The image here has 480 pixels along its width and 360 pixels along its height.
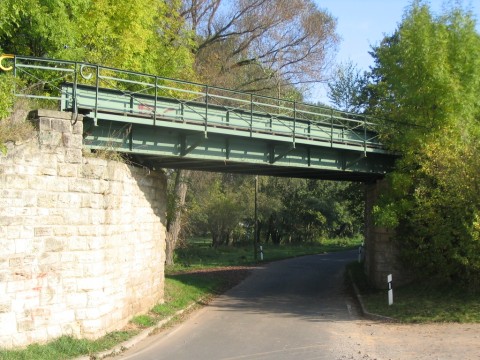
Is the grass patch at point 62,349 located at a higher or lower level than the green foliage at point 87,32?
lower

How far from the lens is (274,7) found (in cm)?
2773

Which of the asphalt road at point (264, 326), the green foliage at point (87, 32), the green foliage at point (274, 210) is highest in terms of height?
the green foliage at point (87, 32)

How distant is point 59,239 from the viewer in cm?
1162

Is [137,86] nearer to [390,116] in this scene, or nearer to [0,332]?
[390,116]

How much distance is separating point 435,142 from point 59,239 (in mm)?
12290

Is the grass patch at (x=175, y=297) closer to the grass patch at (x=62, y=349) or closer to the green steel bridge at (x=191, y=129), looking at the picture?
the grass patch at (x=62, y=349)

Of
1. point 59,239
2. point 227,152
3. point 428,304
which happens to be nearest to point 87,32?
point 227,152

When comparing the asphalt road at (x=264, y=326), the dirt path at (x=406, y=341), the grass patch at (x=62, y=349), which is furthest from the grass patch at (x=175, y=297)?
the dirt path at (x=406, y=341)

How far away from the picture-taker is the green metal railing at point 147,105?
1307cm

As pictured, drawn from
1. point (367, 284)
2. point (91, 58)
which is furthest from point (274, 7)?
point (367, 284)

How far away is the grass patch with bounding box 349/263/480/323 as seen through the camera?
14.9m

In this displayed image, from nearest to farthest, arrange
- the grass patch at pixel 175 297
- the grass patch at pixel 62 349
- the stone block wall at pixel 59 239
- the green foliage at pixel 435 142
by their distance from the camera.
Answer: the grass patch at pixel 62 349 < the grass patch at pixel 175 297 < the stone block wall at pixel 59 239 < the green foliage at pixel 435 142

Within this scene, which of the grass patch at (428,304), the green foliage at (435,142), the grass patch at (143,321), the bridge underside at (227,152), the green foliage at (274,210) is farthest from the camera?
the green foliage at (274,210)

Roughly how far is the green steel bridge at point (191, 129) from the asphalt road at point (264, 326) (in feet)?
15.5
